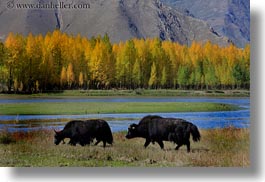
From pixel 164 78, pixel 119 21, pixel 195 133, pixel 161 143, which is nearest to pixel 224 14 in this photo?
pixel 164 78

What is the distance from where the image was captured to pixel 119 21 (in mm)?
10633

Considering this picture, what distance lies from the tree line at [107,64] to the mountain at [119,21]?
127 millimetres

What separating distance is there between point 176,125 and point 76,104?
1810 mm

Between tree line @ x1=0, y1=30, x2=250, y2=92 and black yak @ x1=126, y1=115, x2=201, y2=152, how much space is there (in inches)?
25.5

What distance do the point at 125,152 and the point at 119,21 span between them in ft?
7.57

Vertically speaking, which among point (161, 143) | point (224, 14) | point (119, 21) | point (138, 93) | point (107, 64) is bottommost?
point (161, 143)

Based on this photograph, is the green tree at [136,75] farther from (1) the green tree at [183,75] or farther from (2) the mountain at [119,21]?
(1) the green tree at [183,75]

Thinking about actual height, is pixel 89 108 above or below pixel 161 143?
above

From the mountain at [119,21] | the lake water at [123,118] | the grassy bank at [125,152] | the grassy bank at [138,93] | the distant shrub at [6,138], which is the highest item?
the mountain at [119,21]

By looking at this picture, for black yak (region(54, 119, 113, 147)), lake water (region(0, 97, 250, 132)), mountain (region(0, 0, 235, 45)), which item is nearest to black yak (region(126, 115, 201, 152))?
lake water (region(0, 97, 250, 132))

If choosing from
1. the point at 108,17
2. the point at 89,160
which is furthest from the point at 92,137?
the point at 108,17

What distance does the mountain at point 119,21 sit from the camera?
412 inches

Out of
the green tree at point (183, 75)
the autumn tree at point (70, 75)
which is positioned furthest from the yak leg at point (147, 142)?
the autumn tree at point (70, 75)

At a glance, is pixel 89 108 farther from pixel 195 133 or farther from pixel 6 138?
pixel 195 133
